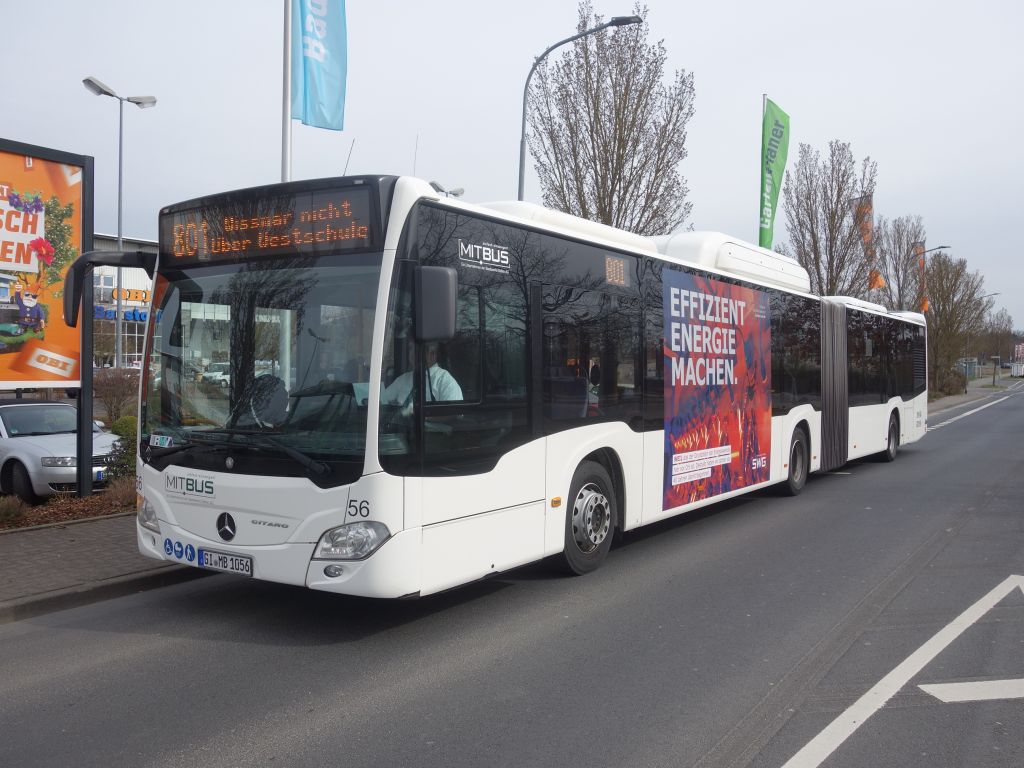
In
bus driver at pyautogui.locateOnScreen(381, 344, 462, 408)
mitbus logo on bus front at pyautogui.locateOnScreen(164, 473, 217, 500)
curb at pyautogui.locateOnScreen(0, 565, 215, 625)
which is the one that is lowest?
curb at pyautogui.locateOnScreen(0, 565, 215, 625)

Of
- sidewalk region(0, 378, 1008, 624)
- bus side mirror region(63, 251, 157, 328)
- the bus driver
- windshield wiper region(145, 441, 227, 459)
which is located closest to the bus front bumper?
windshield wiper region(145, 441, 227, 459)

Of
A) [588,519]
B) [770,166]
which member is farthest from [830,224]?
[588,519]

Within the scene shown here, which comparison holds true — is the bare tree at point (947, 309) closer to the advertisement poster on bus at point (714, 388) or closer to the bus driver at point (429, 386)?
the advertisement poster on bus at point (714, 388)

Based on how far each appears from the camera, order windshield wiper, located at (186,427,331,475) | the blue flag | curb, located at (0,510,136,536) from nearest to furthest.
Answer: windshield wiper, located at (186,427,331,475), curb, located at (0,510,136,536), the blue flag

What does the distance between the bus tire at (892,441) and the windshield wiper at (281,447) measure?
45.7 feet

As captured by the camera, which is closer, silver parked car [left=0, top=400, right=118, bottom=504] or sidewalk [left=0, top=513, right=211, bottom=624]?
sidewalk [left=0, top=513, right=211, bottom=624]

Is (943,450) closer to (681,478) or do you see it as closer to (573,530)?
(681,478)

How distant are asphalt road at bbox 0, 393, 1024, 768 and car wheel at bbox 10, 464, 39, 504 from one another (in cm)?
488

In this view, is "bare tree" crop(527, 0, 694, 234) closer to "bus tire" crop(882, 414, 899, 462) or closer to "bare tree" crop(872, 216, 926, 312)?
"bus tire" crop(882, 414, 899, 462)

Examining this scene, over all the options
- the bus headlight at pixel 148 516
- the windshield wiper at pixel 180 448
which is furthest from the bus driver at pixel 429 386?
the bus headlight at pixel 148 516

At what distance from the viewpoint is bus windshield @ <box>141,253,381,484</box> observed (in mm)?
5461

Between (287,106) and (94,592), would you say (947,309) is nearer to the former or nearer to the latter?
(287,106)

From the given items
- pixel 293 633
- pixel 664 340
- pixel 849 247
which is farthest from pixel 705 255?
pixel 849 247

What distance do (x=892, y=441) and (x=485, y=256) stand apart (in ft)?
43.6
